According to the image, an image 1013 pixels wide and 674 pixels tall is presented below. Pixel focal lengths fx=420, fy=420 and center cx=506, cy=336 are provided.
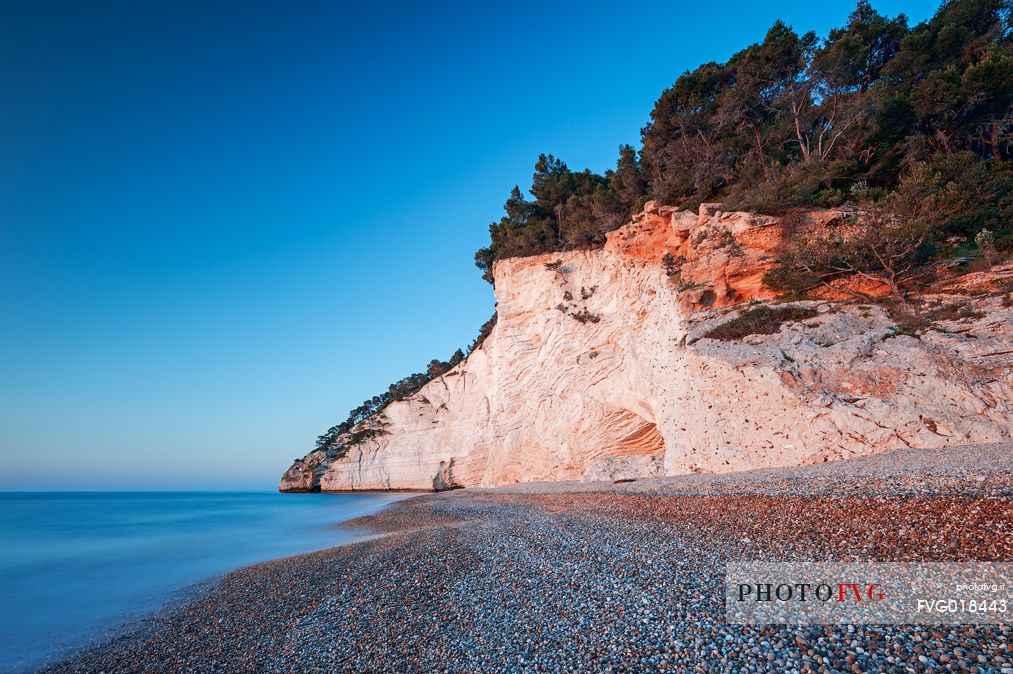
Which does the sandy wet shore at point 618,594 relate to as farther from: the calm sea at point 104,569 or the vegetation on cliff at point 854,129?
the vegetation on cliff at point 854,129

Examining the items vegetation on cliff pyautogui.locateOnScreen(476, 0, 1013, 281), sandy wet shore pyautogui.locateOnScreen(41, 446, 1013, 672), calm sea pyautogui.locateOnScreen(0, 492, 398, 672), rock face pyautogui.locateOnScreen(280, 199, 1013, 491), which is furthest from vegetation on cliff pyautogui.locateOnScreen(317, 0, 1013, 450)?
calm sea pyautogui.locateOnScreen(0, 492, 398, 672)

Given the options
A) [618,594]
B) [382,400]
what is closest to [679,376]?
[618,594]

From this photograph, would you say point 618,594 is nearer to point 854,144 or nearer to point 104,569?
point 104,569

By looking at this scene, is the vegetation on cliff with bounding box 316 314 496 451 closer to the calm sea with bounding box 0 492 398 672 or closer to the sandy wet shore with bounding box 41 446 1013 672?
the calm sea with bounding box 0 492 398 672

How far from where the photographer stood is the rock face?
9.80 meters

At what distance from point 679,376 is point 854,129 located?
42.4 feet

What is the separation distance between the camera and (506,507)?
13.7 meters

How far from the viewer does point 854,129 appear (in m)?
17.2

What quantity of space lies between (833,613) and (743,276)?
14128mm

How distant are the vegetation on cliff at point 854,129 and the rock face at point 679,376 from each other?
1.95 m

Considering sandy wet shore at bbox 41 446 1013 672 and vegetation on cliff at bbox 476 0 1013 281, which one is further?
vegetation on cliff at bbox 476 0 1013 281

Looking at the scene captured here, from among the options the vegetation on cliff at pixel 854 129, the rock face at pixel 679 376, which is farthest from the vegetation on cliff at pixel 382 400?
the vegetation on cliff at pixel 854 129

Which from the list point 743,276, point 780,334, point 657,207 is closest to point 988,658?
point 780,334

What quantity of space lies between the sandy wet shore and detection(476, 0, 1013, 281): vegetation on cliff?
10100 mm
